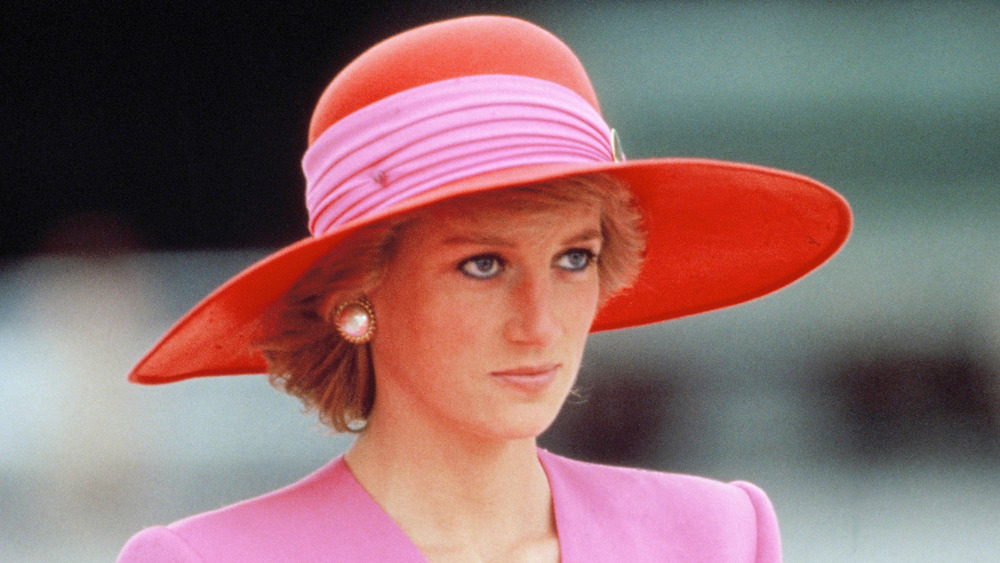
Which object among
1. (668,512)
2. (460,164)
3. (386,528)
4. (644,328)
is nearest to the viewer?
(460,164)

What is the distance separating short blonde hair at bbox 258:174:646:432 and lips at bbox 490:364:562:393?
175 mm

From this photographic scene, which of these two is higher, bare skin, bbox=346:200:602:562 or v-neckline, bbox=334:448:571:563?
bare skin, bbox=346:200:602:562

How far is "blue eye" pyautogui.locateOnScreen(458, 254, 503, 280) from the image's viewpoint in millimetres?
1147

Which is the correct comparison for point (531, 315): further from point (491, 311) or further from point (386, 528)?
point (386, 528)

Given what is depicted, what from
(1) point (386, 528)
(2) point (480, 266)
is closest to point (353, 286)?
(2) point (480, 266)

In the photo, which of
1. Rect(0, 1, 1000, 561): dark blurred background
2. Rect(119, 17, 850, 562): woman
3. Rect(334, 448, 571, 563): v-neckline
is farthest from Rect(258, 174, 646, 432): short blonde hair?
Rect(0, 1, 1000, 561): dark blurred background

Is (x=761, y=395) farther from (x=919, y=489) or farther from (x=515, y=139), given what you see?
(x=515, y=139)

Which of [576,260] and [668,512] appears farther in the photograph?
[668,512]

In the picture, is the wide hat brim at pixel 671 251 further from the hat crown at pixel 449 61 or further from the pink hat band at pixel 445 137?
the hat crown at pixel 449 61

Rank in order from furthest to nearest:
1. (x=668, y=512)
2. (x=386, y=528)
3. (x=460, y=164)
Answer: (x=668, y=512), (x=386, y=528), (x=460, y=164)

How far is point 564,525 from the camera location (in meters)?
1.29

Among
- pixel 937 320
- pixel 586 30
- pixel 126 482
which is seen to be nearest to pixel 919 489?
pixel 937 320

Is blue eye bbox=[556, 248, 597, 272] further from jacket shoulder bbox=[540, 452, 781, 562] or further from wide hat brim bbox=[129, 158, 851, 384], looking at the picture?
jacket shoulder bbox=[540, 452, 781, 562]

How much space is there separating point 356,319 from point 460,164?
28 cm
